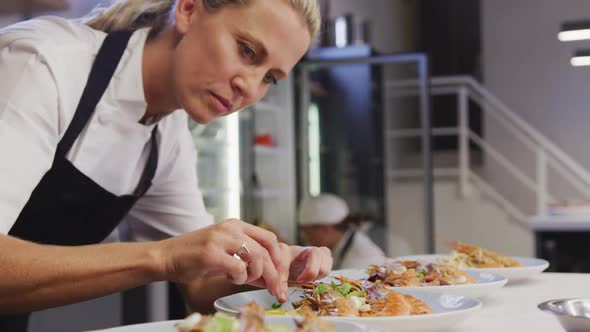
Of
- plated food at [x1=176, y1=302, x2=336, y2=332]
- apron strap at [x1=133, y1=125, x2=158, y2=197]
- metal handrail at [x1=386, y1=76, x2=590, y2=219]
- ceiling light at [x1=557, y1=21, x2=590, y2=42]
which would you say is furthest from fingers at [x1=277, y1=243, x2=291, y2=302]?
metal handrail at [x1=386, y1=76, x2=590, y2=219]

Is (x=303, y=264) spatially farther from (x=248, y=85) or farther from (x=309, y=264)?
(x=248, y=85)

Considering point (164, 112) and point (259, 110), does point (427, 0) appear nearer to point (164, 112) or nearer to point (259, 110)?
point (259, 110)

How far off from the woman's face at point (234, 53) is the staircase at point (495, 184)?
4.81 m

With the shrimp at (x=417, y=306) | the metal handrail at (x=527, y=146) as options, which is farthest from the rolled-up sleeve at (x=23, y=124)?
the metal handrail at (x=527, y=146)

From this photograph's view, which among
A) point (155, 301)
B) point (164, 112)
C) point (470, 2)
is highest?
point (470, 2)

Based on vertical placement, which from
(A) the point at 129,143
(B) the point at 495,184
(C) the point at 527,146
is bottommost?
(B) the point at 495,184

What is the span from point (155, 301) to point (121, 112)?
5.77 feet

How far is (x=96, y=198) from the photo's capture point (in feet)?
4.60

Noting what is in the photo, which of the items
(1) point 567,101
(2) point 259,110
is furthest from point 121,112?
(1) point 567,101

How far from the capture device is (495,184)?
24.5ft

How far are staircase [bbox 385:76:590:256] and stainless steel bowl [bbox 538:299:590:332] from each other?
5.19 m

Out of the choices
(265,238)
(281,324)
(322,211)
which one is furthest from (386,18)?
(281,324)

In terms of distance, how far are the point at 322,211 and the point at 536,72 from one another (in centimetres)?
383

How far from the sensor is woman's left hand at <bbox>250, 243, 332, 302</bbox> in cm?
101
